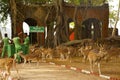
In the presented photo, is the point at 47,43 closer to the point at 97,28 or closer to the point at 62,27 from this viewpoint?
the point at 62,27

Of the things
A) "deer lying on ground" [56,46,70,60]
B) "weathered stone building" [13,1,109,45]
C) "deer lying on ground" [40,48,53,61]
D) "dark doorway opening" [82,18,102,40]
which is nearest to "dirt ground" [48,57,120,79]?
"deer lying on ground" [56,46,70,60]

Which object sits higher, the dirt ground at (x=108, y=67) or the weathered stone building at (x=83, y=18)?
the weathered stone building at (x=83, y=18)

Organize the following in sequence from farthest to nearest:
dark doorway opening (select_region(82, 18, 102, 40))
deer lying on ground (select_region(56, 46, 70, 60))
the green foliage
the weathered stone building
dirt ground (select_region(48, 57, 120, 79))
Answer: dark doorway opening (select_region(82, 18, 102, 40)), the weathered stone building, the green foliage, deer lying on ground (select_region(56, 46, 70, 60)), dirt ground (select_region(48, 57, 120, 79))

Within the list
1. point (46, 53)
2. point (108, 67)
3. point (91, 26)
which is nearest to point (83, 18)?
point (91, 26)

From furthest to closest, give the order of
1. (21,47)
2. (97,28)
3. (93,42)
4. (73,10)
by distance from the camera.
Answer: (97,28) → (73,10) → (93,42) → (21,47)

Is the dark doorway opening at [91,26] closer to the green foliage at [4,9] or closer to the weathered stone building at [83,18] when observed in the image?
the weathered stone building at [83,18]

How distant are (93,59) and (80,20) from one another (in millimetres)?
25411

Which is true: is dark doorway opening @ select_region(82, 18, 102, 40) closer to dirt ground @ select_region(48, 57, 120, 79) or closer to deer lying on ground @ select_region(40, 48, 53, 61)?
dirt ground @ select_region(48, 57, 120, 79)

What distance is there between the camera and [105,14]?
4303 cm

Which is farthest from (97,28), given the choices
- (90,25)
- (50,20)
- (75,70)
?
(75,70)

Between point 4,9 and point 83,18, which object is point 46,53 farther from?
point 83,18

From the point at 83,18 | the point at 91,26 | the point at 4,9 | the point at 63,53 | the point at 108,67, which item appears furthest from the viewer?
the point at 91,26

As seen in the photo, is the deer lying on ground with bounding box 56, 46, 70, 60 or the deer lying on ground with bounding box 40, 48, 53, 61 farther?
the deer lying on ground with bounding box 40, 48, 53, 61

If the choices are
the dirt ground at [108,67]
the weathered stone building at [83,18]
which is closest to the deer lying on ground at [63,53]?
the dirt ground at [108,67]
